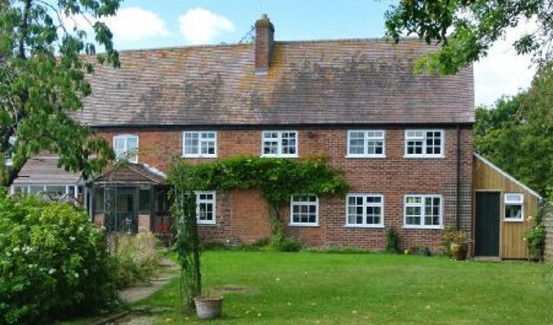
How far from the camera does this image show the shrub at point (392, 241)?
28641 millimetres

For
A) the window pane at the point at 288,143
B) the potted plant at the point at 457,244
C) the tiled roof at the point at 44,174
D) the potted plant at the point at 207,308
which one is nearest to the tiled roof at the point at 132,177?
the tiled roof at the point at 44,174

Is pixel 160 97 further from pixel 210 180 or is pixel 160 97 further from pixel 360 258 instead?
pixel 360 258

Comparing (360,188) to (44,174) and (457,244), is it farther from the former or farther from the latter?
(44,174)

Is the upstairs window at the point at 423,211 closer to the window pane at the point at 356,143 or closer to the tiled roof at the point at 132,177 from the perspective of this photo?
the window pane at the point at 356,143

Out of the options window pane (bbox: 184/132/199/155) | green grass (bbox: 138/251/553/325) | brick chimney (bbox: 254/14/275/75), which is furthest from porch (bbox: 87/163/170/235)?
green grass (bbox: 138/251/553/325)

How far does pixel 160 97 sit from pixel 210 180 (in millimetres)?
4806

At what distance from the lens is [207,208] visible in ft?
101

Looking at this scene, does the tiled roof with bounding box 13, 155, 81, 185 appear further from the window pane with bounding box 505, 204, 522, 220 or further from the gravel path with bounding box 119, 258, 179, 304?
the window pane with bounding box 505, 204, 522, 220

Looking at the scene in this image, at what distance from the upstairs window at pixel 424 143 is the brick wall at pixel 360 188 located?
199mm

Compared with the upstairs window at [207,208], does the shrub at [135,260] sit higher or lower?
lower

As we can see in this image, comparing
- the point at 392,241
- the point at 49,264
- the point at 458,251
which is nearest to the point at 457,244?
the point at 458,251

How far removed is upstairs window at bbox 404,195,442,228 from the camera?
94.7ft

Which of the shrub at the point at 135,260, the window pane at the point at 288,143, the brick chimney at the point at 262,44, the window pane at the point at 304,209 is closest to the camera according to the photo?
the shrub at the point at 135,260

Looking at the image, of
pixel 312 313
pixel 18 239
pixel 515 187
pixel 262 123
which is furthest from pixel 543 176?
pixel 18 239
